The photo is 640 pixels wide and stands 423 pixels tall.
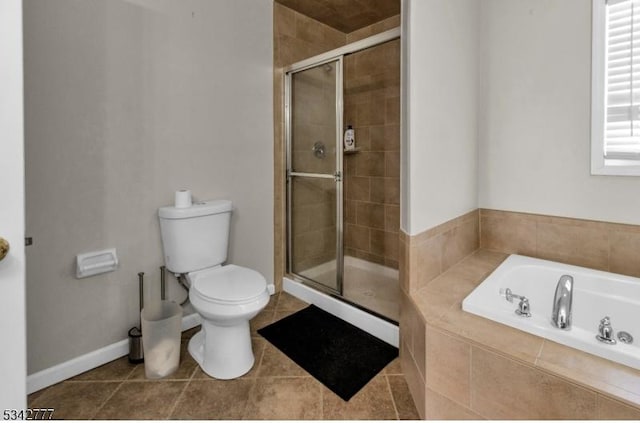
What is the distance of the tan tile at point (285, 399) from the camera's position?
4.87 ft

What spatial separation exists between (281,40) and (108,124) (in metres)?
1.49

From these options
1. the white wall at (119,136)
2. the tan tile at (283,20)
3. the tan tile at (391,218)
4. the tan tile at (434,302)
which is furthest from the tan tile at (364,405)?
the tan tile at (283,20)

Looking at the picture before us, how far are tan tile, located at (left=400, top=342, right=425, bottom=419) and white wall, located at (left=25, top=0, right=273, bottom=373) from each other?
4.42 feet

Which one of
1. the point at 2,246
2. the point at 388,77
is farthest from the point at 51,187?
the point at 388,77

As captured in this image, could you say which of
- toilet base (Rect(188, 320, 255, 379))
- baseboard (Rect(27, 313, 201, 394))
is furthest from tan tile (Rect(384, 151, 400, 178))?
baseboard (Rect(27, 313, 201, 394))

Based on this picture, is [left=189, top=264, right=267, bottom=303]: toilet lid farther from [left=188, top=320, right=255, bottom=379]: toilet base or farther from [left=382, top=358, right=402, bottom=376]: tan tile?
[left=382, top=358, right=402, bottom=376]: tan tile

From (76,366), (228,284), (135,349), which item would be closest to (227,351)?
(228,284)

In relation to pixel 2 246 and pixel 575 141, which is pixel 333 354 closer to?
pixel 2 246

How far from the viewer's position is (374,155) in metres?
3.09

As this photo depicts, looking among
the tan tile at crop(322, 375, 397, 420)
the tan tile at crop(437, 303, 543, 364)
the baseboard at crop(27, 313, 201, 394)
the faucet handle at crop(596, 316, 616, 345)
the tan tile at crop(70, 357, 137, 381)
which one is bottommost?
the tan tile at crop(322, 375, 397, 420)

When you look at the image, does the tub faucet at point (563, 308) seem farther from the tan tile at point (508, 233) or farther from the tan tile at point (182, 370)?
the tan tile at point (182, 370)

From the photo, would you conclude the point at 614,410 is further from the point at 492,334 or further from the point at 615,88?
the point at 615,88

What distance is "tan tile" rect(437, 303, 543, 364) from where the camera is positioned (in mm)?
1185

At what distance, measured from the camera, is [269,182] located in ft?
8.71
